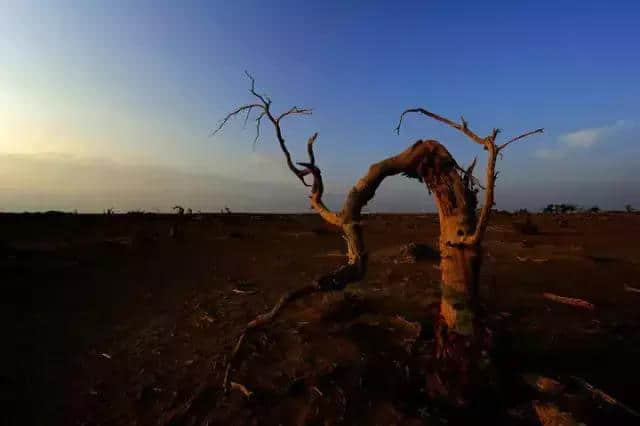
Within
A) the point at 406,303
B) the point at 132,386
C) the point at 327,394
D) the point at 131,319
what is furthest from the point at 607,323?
the point at 131,319

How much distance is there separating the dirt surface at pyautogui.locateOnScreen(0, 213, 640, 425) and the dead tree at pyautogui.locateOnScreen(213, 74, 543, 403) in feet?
1.46

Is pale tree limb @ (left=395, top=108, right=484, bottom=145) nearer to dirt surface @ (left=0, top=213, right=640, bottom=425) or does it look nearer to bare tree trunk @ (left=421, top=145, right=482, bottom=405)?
bare tree trunk @ (left=421, top=145, right=482, bottom=405)

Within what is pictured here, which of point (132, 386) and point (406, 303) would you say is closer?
point (132, 386)

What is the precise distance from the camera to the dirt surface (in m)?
4.62

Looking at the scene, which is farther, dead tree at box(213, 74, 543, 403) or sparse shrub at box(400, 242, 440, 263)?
sparse shrub at box(400, 242, 440, 263)

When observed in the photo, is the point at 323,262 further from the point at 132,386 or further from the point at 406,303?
the point at 132,386

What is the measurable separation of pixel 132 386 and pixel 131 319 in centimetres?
300

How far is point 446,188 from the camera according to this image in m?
4.80

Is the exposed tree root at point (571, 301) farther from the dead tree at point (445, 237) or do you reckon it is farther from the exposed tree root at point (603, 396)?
the dead tree at point (445, 237)

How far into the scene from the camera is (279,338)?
20.5ft

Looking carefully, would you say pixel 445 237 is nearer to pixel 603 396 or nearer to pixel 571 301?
pixel 603 396

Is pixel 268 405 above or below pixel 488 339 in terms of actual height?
below

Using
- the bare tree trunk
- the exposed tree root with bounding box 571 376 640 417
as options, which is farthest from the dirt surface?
the bare tree trunk

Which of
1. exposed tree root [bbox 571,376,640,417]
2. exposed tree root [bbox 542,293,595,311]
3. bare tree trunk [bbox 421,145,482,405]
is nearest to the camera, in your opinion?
exposed tree root [bbox 571,376,640,417]
